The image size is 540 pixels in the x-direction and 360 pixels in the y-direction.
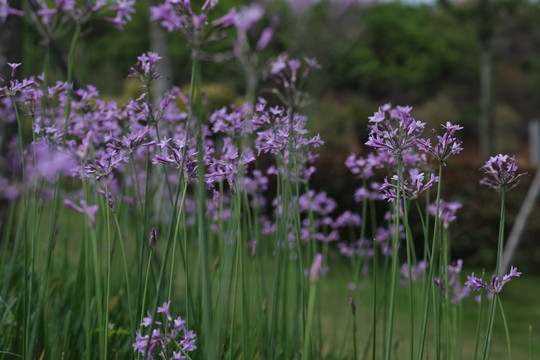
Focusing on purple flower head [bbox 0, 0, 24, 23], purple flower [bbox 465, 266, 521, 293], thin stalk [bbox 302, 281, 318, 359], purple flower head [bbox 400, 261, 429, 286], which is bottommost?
thin stalk [bbox 302, 281, 318, 359]

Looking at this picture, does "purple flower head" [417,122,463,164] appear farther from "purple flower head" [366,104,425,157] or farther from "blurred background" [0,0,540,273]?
"blurred background" [0,0,540,273]

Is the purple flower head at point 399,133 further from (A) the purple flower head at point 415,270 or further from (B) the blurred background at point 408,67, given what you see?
(B) the blurred background at point 408,67

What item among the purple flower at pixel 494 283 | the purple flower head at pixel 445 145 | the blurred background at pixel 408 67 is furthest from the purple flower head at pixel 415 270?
the blurred background at pixel 408 67

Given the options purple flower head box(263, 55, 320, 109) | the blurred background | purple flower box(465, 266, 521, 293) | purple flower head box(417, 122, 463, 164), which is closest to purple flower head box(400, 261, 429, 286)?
purple flower box(465, 266, 521, 293)

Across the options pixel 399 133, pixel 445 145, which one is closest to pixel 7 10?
pixel 399 133

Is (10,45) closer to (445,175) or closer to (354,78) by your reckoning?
(445,175)


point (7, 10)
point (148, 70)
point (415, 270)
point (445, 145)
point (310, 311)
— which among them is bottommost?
point (310, 311)

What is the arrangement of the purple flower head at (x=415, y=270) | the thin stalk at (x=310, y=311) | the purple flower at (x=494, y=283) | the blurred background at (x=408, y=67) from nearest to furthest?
1. the thin stalk at (x=310, y=311)
2. the purple flower at (x=494, y=283)
3. the purple flower head at (x=415, y=270)
4. the blurred background at (x=408, y=67)

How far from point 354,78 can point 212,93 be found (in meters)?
12.6

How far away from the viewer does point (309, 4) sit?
0.95 metres

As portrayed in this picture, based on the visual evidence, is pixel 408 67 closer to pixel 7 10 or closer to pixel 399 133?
pixel 399 133

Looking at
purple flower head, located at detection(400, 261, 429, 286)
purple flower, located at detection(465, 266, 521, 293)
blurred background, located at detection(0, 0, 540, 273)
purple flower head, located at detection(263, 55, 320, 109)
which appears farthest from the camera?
blurred background, located at detection(0, 0, 540, 273)

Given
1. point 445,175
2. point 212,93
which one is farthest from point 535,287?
point 212,93

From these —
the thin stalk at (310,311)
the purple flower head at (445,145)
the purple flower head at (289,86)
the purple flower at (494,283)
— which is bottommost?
the thin stalk at (310,311)
